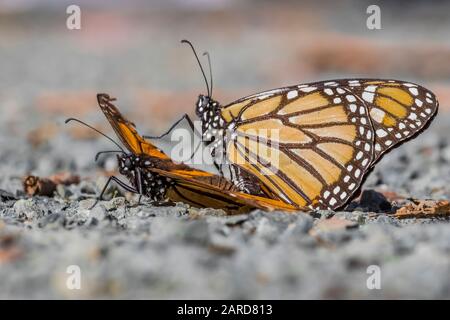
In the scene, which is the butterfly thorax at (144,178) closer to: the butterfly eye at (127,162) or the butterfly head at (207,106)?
the butterfly eye at (127,162)

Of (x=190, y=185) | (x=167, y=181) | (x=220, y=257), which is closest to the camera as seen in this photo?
(x=220, y=257)

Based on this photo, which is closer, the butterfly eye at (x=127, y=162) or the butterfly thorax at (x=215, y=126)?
the butterfly eye at (x=127, y=162)

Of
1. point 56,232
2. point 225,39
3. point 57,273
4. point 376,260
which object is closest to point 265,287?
point 376,260

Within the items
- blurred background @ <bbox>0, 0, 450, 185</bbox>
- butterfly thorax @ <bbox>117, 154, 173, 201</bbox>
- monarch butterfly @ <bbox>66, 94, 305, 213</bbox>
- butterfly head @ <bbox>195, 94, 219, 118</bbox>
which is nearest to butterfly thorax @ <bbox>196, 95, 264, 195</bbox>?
Answer: butterfly head @ <bbox>195, 94, 219, 118</bbox>

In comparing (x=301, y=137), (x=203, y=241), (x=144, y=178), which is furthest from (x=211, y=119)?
(x=203, y=241)

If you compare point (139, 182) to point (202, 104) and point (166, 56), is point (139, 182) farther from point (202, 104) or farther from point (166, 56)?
point (166, 56)

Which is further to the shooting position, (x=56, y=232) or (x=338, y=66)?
(x=338, y=66)

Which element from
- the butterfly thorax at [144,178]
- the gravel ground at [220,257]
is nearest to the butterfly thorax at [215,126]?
the butterfly thorax at [144,178]

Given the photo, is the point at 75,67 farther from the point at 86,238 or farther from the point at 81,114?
the point at 86,238
